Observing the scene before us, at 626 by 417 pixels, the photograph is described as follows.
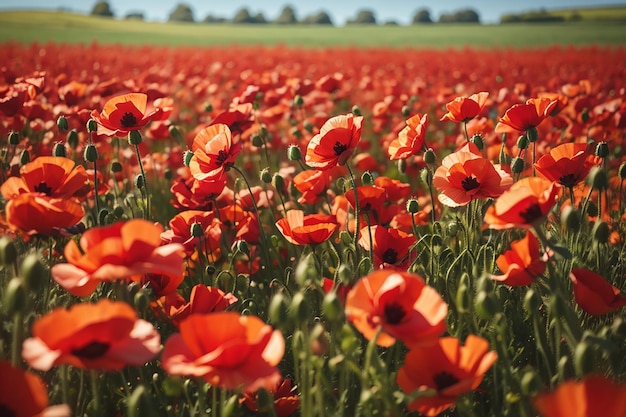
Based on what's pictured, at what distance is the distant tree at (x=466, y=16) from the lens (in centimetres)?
6209

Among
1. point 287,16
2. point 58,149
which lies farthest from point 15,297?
point 287,16

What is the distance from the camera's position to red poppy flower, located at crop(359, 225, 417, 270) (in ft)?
5.46

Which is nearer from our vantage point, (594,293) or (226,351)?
(226,351)

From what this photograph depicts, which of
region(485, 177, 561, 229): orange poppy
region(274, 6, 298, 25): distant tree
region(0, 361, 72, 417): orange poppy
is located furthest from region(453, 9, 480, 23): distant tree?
region(0, 361, 72, 417): orange poppy

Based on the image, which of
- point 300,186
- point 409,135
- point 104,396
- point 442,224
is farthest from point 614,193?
point 104,396

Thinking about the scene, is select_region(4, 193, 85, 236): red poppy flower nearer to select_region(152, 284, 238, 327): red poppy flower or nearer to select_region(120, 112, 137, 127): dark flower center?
select_region(152, 284, 238, 327): red poppy flower

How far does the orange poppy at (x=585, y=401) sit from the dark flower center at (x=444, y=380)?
1.04 feet

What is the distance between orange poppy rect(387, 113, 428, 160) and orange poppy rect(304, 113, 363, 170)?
0.24 metres

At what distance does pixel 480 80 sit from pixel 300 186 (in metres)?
5.04

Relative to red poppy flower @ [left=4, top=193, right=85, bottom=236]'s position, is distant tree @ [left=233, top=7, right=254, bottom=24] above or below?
above

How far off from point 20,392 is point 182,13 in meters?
71.5

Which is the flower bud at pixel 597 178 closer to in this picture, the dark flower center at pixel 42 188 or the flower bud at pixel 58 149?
the dark flower center at pixel 42 188

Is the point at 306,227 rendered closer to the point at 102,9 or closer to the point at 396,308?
the point at 396,308

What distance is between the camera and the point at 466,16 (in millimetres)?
62812
